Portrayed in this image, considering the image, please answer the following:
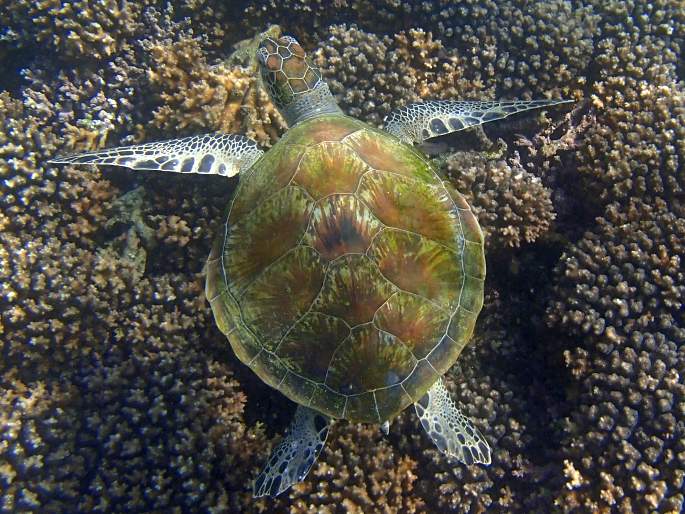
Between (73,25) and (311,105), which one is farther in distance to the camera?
(73,25)

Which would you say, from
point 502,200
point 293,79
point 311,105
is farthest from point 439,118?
point 293,79

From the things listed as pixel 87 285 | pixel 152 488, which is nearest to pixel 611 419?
pixel 152 488

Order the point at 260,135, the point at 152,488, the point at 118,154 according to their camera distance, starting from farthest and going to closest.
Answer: the point at 260,135 → the point at 118,154 → the point at 152,488

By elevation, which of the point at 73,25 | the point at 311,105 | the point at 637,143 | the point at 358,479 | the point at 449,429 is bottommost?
the point at 358,479

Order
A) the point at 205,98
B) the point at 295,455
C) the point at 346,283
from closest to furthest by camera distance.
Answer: the point at 346,283 < the point at 295,455 < the point at 205,98

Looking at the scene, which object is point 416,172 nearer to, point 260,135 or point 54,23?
point 260,135

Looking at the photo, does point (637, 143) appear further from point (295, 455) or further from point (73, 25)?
point (73, 25)

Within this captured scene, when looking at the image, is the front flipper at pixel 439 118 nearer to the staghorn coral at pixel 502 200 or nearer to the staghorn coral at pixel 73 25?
the staghorn coral at pixel 502 200
